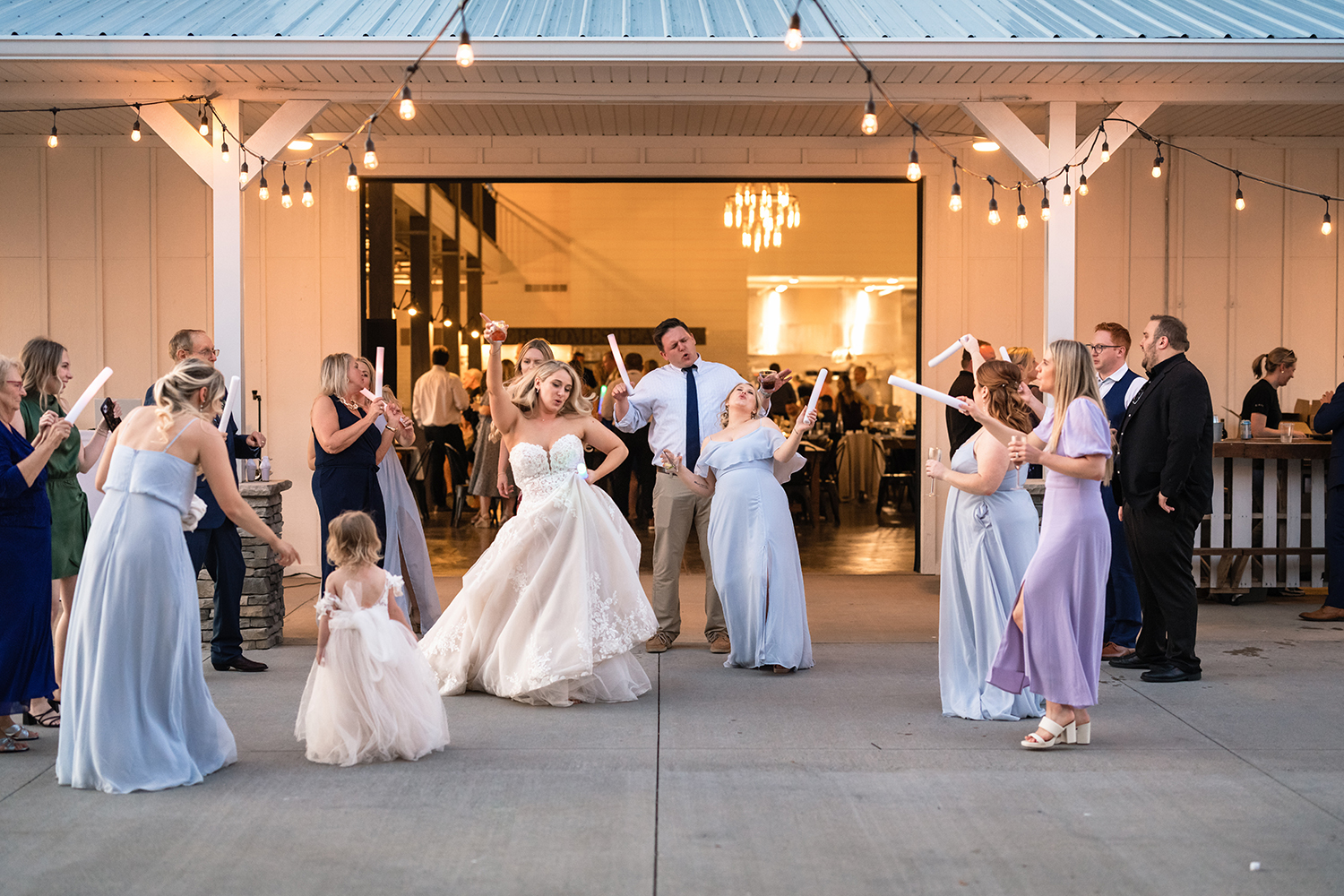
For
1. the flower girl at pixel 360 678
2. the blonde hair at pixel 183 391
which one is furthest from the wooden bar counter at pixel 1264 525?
the blonde hair at pixel 183 391

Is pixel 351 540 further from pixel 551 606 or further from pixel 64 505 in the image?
pixel 64 505

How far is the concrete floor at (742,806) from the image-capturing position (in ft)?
11.2

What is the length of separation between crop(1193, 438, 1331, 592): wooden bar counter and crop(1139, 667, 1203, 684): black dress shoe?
8.43 feet

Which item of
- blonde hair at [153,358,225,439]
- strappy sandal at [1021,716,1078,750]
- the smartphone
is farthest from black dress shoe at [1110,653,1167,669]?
the smartphone

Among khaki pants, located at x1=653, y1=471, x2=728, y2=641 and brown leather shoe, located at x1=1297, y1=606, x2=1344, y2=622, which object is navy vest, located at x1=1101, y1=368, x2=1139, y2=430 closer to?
brown leather shoe, located at x1=1297, y1=606, x2=1344, y2=622

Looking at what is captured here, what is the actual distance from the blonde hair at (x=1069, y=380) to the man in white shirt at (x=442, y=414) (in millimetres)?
8797

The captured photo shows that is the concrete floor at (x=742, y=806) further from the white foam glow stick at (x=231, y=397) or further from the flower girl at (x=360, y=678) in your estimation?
the white foam glow stick at (x=231, y=397)

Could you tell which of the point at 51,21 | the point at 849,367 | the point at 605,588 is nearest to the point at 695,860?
the point at 605,588

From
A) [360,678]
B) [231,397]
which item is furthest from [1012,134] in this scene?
[360,678]

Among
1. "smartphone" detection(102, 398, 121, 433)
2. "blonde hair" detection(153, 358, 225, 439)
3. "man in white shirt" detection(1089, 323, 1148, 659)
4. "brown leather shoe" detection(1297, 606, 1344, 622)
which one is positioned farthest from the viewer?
"brown leather shoe" detection(1297, 606, 1344, 622)

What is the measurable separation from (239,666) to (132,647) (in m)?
2.09

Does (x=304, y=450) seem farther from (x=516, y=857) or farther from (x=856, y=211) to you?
(x=856, y=211)

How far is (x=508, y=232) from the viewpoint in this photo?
19.3 metres

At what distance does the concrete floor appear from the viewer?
3.41 meters
